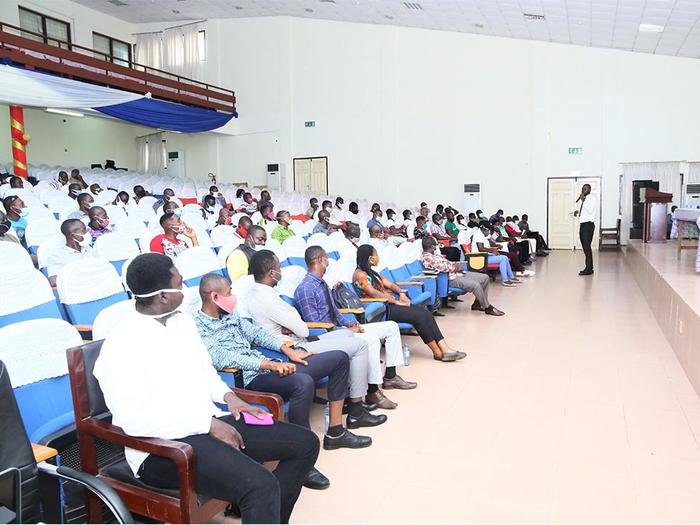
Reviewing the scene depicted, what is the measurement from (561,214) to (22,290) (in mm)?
14057

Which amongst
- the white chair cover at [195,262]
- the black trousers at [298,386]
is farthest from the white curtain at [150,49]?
the black trousers at [298,386]

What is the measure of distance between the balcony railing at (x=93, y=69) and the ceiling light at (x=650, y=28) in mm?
10120

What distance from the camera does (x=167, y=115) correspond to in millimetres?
14117

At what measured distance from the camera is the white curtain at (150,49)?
18078mm

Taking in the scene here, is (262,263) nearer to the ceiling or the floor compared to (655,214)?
nearer to the floor

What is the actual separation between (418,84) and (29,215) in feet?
38.2

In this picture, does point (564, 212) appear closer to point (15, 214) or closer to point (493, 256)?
point (493, 256)

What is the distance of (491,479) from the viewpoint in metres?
2.81

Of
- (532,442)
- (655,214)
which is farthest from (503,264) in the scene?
(532,442)

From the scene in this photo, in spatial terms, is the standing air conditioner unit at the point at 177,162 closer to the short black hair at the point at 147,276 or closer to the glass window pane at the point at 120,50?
the glass window pane at the point at 120,50

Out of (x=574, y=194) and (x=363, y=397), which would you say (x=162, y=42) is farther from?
(x=363, y=397)

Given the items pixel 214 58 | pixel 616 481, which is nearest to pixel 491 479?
pixel 616 481

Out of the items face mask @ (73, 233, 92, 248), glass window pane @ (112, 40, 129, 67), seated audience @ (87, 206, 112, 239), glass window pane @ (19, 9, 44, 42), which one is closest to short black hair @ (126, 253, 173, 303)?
face mask @ (73, 233, 92, 248)

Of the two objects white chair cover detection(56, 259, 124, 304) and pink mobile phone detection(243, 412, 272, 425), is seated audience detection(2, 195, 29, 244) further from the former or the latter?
pink mobile phone detection(243, 412, 272, 425)
